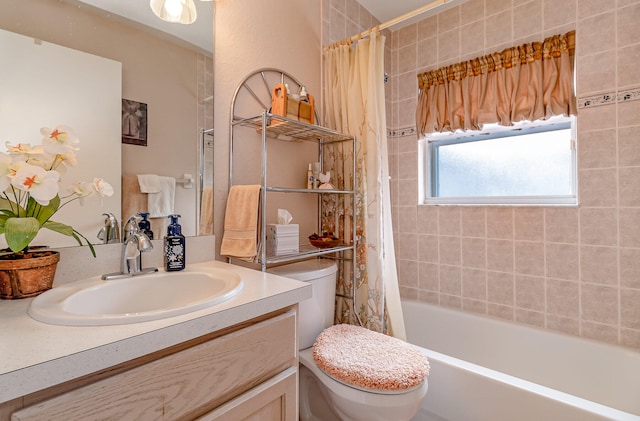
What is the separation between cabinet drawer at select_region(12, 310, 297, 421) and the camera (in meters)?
0.52

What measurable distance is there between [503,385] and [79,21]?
1.98 m

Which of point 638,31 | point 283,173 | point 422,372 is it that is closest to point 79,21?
point 283,173

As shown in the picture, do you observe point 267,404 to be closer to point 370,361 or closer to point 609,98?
point 370,361

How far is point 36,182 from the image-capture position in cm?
72

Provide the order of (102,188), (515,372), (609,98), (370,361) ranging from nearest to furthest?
(102,188)
(370,361)
(609,98)
(515,372)

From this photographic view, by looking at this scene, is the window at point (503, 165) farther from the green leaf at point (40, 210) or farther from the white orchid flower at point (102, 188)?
the green leaf at point (40, 210)

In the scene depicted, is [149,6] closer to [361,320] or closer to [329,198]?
[329,198]

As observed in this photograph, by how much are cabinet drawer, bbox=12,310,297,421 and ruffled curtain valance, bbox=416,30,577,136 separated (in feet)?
5.82

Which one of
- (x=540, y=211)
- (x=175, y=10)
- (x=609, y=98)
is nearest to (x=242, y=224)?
(x=175, y=10)

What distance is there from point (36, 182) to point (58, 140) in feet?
0.44

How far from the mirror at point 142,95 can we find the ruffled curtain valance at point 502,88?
1.52 metres

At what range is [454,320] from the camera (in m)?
2.03

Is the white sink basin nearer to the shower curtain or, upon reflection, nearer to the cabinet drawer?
the cabinet drawer

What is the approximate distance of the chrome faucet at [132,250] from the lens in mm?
966
